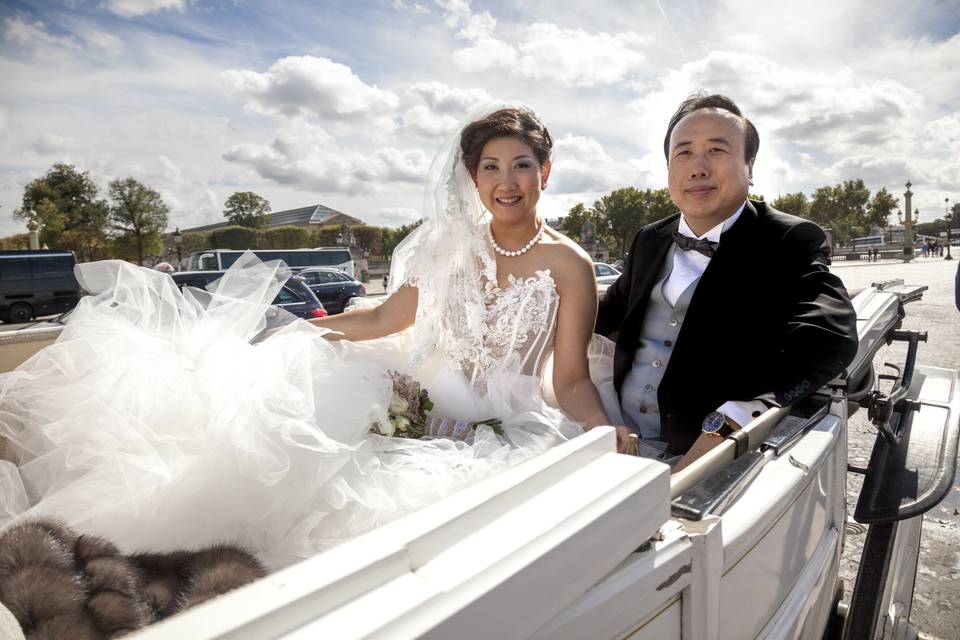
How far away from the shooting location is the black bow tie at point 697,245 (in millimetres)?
2150

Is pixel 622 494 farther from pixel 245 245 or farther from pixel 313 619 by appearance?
pixel 245 245

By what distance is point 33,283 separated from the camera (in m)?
18.6

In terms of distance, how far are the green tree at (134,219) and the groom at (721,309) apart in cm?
4473

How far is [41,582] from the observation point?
0.97 meters

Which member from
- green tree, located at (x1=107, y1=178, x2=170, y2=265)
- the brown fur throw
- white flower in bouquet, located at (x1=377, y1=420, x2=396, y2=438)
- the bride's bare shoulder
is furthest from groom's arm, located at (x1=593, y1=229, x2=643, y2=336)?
green tree, located at (x1=107, y1=178, x2=170, y2=265)

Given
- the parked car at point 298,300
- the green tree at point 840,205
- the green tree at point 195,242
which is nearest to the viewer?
the parked car at point 298,300

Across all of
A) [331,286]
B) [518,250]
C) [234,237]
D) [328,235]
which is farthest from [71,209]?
[518,250]

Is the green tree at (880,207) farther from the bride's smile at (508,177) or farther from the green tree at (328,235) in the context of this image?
the bride's smile at (508,177)

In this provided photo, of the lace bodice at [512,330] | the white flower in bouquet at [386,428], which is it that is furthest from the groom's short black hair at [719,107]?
the white flower in bouquet at [386,428]

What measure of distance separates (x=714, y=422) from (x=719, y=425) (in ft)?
0.05

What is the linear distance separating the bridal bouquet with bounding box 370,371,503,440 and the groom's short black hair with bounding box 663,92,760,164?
1.28m

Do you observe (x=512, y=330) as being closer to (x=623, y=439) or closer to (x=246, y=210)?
(x=623, y=439)

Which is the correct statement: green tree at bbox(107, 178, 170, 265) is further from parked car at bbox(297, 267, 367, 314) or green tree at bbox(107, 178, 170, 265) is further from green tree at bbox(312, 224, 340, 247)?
parked car at bbox(297, 267, 367, 314)

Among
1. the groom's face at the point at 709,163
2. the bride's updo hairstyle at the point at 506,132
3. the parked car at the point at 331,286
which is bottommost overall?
the parked car at the point at 331,286
